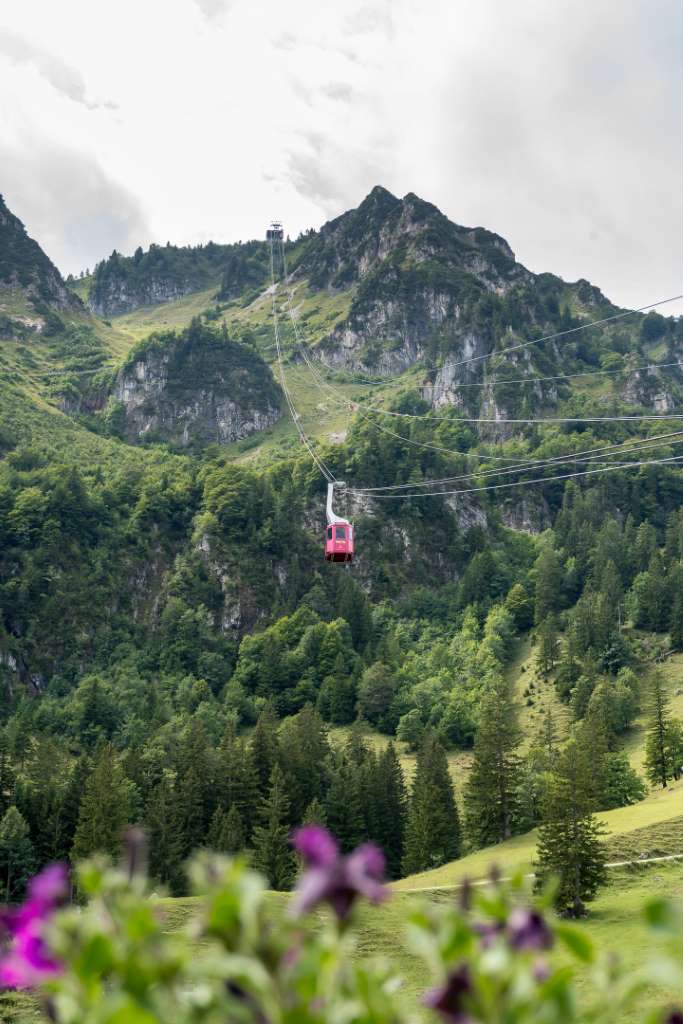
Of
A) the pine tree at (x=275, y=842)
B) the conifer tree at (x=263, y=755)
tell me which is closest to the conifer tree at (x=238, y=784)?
the conifer tree at (x=263, y=755)

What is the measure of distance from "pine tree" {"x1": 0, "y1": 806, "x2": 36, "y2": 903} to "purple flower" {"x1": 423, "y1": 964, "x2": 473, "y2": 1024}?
5958cm

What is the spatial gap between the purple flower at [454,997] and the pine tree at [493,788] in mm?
64938

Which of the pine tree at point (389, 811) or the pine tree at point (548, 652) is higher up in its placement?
the pine tree at point (548, 652)

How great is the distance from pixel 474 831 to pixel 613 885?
24511 millimetres

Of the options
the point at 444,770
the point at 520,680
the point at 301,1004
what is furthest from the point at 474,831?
the point at 301,1004

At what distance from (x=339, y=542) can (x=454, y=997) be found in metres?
50.9

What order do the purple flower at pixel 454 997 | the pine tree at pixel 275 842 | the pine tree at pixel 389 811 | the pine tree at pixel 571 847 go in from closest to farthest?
the purple flower at pixel 454 997 < the pine tree at pixel 571 847 < the pine tree at pixel 275 842 < the pine tree at pixel 389 811

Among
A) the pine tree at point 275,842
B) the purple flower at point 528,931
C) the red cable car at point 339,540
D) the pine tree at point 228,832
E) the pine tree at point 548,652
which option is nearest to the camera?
the purple flower at point 528,931

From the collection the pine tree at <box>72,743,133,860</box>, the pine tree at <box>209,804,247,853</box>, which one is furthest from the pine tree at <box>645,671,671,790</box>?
the pine tree at <box>72,743,133,860</box>

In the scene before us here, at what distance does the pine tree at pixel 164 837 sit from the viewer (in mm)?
61906

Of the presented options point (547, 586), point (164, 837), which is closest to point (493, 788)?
point (164, 837)

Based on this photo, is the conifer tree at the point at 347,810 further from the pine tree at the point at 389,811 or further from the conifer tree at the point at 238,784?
the conifer tree at the point at 238,784

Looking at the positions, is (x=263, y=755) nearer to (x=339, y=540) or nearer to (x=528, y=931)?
(x=339, y=540)

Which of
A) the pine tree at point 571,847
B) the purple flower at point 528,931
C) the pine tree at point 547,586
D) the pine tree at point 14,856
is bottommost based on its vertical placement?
the pine tree at point 14,856
